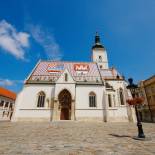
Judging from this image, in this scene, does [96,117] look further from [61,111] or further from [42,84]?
[42,84]

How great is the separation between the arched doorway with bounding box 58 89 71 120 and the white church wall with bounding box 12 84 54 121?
7.28 ft

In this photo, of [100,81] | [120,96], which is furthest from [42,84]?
[120,96]

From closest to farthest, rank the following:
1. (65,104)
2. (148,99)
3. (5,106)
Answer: (65,104) → (148,99) → (5,106)

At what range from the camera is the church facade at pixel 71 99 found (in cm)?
2377

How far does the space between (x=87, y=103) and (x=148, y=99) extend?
1959 centimetres

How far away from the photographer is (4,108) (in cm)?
3675

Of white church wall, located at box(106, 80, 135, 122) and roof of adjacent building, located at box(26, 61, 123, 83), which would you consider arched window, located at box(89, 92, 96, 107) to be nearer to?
roof of adjacent building, located at box(26, 61, 123, 83)

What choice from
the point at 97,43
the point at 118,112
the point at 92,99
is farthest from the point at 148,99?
the point at 97,43

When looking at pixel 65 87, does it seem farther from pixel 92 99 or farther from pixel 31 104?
pixel 31 104

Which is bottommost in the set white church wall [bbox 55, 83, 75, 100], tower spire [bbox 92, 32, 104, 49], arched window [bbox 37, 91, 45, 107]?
arched window [bbox 37, 91, 45, 107]

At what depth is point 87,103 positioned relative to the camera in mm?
25031

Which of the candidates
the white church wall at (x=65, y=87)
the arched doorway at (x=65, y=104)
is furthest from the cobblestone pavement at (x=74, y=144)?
the arched doorway at (x=65, y=104)

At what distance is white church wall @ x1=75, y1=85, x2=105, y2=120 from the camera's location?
24.0 metres

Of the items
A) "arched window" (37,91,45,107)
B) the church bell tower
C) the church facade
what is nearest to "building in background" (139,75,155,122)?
the church facade
